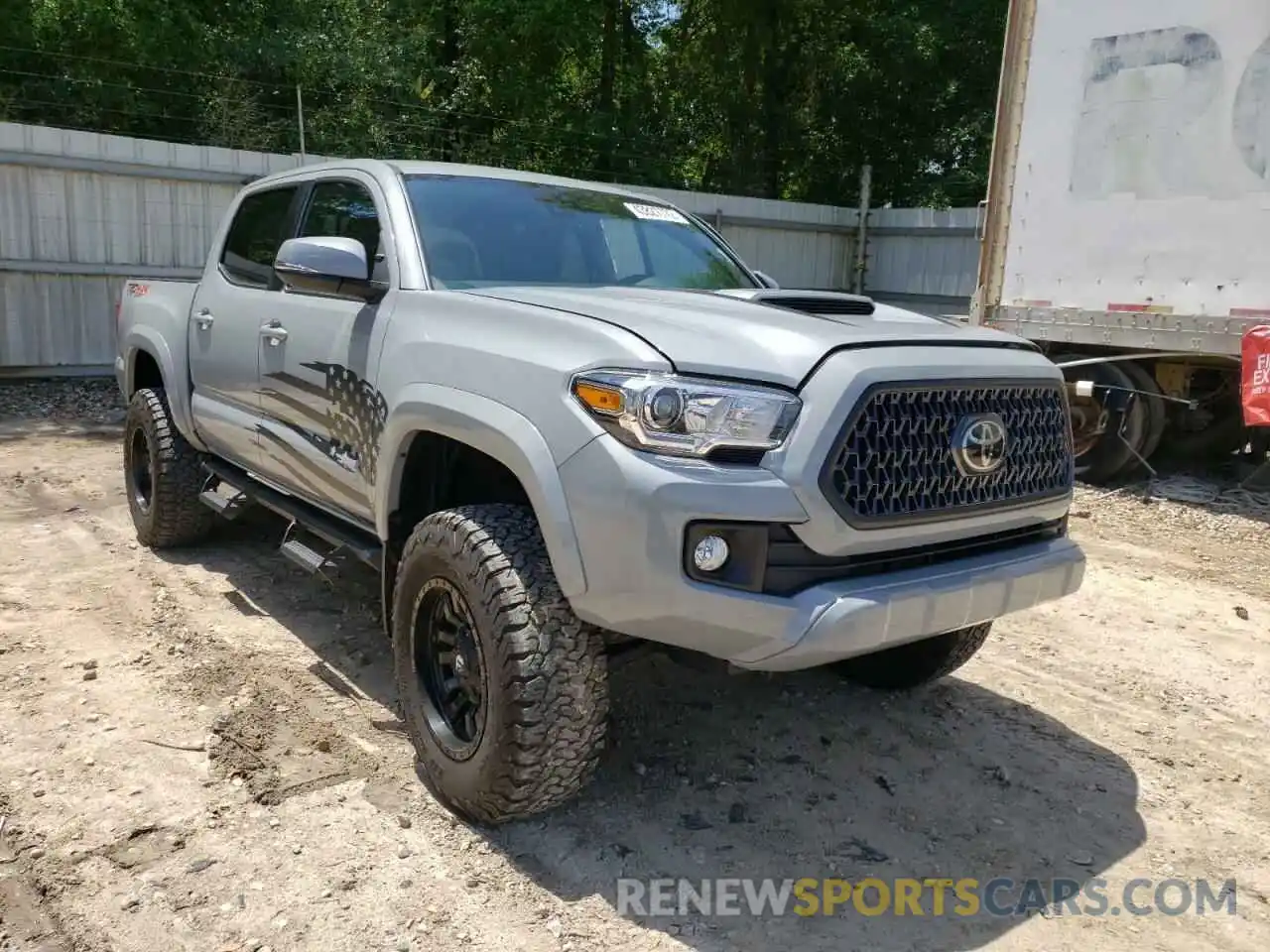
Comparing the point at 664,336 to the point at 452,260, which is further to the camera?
the point at 452,260

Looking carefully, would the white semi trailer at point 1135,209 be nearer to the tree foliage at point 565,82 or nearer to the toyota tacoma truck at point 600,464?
the toyota tacoma truck at point 600,464

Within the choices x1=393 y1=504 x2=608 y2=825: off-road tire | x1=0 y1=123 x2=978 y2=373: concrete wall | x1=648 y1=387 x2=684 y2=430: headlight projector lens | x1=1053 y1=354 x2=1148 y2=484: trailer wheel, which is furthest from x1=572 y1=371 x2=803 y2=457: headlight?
x1=0 y1=123 x2=978 y2=373: concrete wall

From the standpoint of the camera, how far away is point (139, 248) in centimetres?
1120

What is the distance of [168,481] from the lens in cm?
537

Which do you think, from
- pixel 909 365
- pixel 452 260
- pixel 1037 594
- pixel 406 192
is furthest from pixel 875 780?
pixel 406 192

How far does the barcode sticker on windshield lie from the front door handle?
4.87 ft

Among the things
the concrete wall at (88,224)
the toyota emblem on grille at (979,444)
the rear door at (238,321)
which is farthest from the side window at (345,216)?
the concrete wall at (88,224)

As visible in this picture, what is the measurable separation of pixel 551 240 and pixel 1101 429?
580 centimetres

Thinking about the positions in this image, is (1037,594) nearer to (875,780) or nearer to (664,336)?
(875,780)

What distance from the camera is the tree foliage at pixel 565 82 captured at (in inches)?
593

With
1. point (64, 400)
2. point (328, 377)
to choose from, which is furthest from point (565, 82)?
point (328, 377)

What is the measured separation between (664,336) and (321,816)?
1.73m

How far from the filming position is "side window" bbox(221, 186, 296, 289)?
469 cm

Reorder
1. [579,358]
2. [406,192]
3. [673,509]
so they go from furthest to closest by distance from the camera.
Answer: [406,192] < [579,358] < [673,509]
